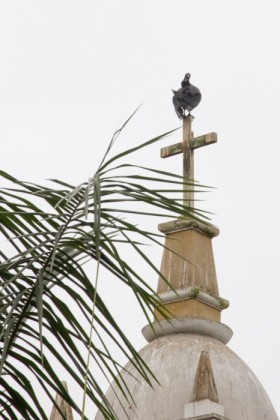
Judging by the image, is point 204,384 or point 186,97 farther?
point 186,97

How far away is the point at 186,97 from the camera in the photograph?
626 inches

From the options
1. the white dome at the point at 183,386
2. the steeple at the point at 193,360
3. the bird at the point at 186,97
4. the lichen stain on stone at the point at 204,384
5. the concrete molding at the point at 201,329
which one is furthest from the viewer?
the bird at the point at 186,97

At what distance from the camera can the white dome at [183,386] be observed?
13039 mm

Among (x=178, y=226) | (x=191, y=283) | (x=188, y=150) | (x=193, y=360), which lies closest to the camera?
(x=193, y=360)

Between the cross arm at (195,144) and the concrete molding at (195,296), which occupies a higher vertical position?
the cross arm at (195,144)

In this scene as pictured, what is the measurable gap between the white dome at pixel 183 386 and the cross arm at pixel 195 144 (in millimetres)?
2879

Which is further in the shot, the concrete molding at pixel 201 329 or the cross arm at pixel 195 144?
the cross arm at pixel 195 144

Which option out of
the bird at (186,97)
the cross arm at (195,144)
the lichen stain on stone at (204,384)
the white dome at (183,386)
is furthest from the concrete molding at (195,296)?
the bird at (186,97)

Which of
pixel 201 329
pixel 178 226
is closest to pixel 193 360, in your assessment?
pixel 201 329

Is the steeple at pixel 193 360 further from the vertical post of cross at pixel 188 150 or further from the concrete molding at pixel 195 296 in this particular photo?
the vertical post of cross at pixel 188 150

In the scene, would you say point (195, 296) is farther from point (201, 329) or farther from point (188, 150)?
point (188, 150)

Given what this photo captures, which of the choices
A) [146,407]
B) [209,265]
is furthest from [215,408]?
[209,265]

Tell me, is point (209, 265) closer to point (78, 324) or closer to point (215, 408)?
point (215, 408)

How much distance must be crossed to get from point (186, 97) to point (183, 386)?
4039 millimetres
